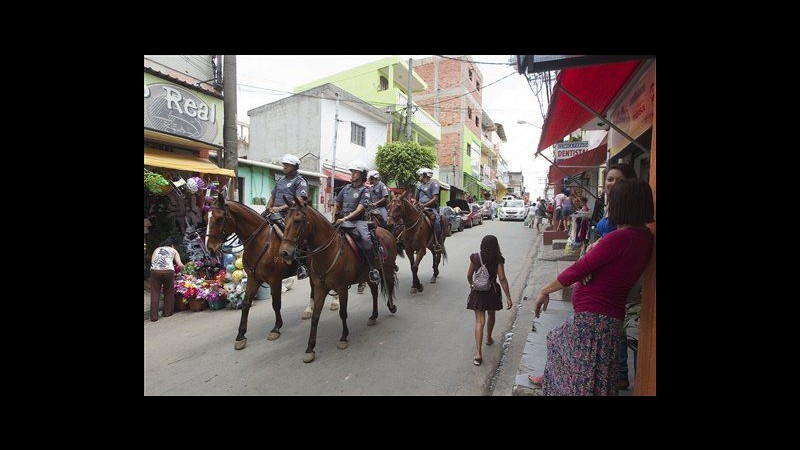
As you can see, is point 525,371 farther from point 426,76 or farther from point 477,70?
point 477,70

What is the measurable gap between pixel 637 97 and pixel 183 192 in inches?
311

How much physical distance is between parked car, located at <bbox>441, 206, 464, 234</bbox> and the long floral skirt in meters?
13.8

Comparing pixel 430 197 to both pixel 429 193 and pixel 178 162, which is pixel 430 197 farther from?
pixel 178 162

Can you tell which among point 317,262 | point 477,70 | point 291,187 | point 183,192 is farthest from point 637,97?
point 477,70

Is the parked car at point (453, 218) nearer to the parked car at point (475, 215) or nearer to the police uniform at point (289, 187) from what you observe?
the parked car at point (475, 215)

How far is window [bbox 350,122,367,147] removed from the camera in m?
19.8

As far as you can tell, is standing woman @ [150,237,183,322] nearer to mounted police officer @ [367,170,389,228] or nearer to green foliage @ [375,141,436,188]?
mounted police officer @ [367,170,389,228]

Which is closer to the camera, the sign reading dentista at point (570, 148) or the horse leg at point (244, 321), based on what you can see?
the horse leg at point (244, 321)

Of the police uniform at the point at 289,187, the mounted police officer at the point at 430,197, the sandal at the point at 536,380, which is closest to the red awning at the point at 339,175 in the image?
the mounted police officer at the point at 430,197

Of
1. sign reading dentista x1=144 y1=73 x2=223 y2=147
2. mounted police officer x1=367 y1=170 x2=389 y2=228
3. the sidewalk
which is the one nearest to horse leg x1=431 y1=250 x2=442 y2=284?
the sidewalk

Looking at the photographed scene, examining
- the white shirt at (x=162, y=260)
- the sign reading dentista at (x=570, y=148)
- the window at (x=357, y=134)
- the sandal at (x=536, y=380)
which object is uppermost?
the window at (x=357, y=134)

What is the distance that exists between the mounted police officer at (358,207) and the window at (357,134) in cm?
1493

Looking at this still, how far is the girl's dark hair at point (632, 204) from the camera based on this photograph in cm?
216

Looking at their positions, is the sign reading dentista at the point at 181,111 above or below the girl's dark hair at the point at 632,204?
above
